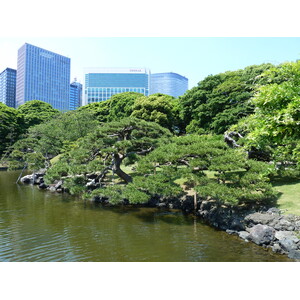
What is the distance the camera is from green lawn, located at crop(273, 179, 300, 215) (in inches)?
381

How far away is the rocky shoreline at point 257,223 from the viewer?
293 inches

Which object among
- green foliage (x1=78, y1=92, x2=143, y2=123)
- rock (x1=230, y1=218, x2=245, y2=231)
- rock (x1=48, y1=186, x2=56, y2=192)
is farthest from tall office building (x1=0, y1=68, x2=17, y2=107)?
rock (x1=230, y1=218, x2=245, y2=231)

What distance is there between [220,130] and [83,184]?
12805mm

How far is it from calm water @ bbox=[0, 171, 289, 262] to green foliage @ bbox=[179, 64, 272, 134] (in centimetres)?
1211

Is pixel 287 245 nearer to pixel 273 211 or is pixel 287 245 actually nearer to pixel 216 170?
pixel 273 211

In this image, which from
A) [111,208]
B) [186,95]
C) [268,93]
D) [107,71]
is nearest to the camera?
[268,93]

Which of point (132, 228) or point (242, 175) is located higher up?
point (242, 175)

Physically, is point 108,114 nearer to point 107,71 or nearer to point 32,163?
point 32,163

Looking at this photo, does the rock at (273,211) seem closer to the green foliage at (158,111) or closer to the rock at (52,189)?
the rock at (52,189)

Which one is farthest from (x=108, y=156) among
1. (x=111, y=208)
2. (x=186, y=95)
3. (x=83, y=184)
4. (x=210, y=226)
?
(x=186, y=95)

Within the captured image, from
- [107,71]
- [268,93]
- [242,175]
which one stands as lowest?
[242,175]

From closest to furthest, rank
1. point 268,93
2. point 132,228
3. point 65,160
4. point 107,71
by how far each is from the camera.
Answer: point 268,93 → point 132,228 → point 65,160 → point 107,71

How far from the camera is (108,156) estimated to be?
14.9m

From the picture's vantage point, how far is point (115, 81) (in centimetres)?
10269
